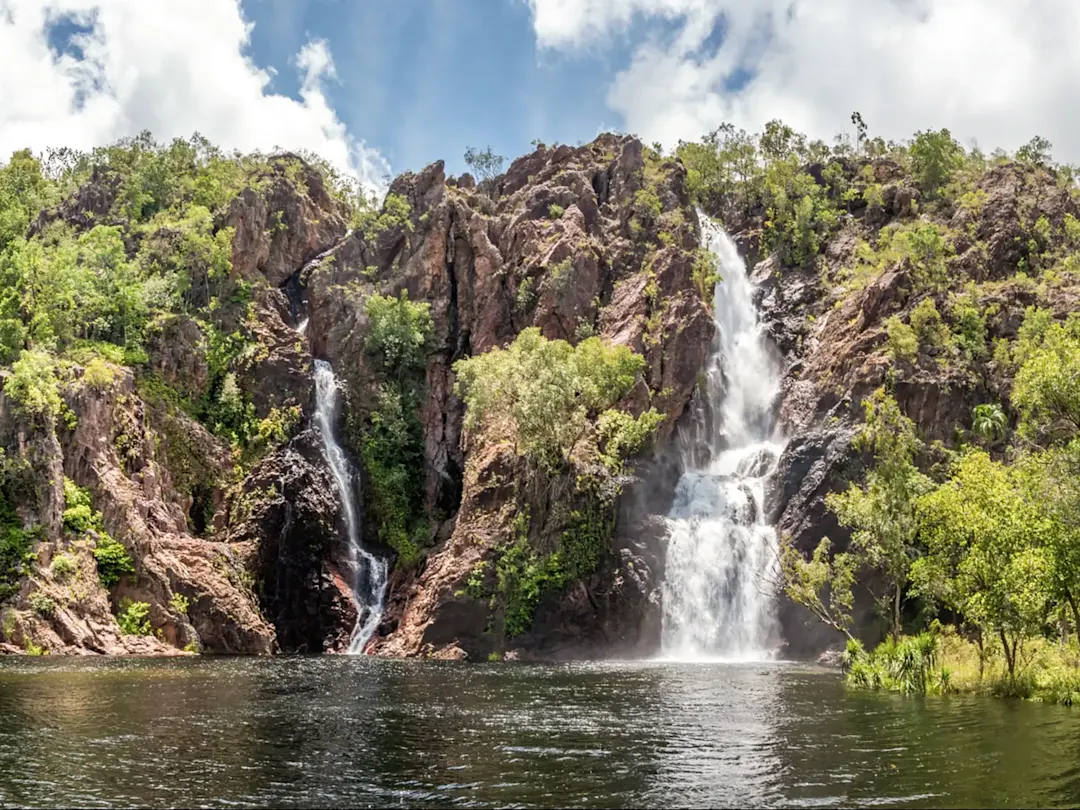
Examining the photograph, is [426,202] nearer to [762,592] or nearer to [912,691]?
[762,592]

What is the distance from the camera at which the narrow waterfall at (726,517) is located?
57.8 metres

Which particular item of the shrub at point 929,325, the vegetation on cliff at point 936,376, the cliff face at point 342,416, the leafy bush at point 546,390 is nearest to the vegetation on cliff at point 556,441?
the leafy bush at point 546,390

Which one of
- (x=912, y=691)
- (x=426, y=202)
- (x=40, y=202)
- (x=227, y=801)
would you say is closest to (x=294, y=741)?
(x=227, y=801)

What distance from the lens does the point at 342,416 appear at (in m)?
75.4

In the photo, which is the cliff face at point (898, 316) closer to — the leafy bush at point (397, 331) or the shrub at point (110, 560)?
the leafy bush at point (397, 331)

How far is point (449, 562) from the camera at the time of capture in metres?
63.2

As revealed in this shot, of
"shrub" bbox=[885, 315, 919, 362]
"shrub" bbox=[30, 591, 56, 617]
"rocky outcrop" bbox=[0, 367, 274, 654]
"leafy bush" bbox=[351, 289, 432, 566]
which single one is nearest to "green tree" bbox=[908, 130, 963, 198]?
"shrub" bbox=[885, 315, 919, 362]

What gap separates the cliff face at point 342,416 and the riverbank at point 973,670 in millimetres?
23973

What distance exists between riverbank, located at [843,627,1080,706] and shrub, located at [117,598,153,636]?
39472 millimetres

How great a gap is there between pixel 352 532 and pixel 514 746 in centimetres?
4856

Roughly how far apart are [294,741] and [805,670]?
3174cm

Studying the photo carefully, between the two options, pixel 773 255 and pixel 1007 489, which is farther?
pixel 773 255

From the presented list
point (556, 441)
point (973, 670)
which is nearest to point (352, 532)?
point (556, 441)

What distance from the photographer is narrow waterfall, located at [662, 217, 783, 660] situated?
5775cm
